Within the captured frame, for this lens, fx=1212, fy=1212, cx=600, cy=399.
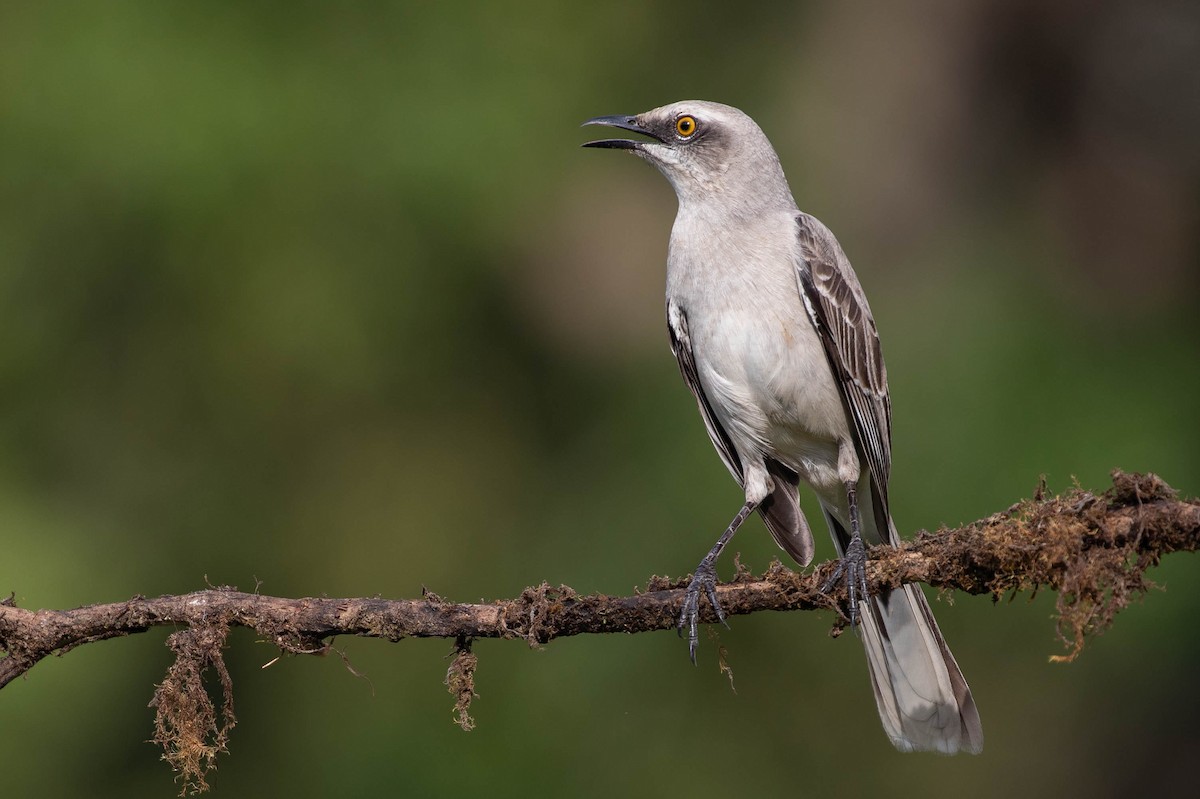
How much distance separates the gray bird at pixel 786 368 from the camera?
462cm

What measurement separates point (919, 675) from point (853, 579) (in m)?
0.83

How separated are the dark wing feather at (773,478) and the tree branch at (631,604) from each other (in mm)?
1174

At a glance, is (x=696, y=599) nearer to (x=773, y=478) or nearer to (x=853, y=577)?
(x=853, y=577)

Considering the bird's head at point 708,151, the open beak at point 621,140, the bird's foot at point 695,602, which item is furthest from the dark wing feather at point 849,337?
the bird's foot at point 695,602

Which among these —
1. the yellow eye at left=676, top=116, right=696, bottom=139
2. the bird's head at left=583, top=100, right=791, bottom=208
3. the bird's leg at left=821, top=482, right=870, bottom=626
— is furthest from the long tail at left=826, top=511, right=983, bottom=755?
the yellow eye at left=676, top=116, right=696, bottom=139

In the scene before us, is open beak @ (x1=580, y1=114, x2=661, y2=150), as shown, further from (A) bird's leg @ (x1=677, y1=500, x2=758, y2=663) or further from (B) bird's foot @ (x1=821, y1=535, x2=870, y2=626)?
(B) bird's foot @ (x1=821, y1=535, x2=870, y2=626)

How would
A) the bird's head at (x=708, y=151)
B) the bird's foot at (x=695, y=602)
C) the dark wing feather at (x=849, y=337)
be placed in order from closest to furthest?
1. the bird's foot at (x=695, y=602)
2. the dark wing feather at (x=849, y=337)
3. the bird's head at (x=708, y=151)

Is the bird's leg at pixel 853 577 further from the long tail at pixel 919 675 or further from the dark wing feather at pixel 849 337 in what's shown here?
the dark wing feather at pixel 849 337

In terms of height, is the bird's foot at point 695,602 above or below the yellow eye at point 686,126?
below

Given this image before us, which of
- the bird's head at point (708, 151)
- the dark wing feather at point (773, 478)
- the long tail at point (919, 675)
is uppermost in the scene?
the bird's head at point (708, 151)

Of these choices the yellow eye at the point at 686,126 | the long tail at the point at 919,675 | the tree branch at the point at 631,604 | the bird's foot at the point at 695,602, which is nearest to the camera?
the tree branch at the point at 631,604

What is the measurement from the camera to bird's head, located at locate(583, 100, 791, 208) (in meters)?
5.11

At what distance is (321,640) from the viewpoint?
3740 mm

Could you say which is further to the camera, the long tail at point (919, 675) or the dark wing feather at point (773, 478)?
the dark wing feather at point (773, 478)
